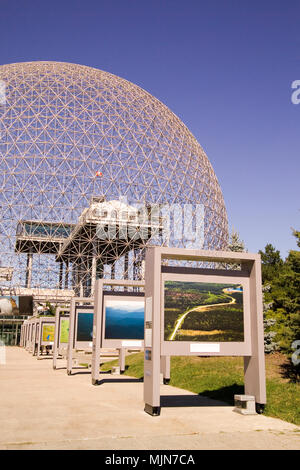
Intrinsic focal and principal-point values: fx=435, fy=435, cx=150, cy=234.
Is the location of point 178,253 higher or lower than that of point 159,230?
lower

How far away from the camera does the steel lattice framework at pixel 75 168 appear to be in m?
38.2

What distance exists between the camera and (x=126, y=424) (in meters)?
8.20

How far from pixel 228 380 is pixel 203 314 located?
4.48m

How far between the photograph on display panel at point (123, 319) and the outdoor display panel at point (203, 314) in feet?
21.0

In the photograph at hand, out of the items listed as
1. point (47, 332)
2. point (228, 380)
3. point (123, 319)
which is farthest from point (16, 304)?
point (228, 380)

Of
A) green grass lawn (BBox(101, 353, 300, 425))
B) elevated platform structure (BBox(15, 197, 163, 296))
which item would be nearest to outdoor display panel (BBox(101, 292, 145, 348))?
green grass lawn (BBox(101, 353, 300, 425))

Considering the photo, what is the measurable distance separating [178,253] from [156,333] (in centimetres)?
185

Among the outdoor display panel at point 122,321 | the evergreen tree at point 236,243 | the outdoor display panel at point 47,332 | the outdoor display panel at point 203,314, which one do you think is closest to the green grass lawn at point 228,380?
the outdoor display panel at point 203,314

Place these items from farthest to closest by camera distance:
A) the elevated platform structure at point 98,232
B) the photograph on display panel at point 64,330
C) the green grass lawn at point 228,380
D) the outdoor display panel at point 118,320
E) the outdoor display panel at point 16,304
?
1. the outdoor display panel at point 16,304
2. the elevated platform structure at point 98,232
3. the photograph on display panel at point 64,330
4. the outdoor display panel at point 118,320
5. the green grass lawn at point 228,380

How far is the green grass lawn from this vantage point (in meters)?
9.93

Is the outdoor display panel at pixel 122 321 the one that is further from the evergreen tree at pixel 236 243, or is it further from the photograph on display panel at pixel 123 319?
the evergreen tree at pixel 236 243

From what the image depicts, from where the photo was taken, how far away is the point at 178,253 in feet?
32.4

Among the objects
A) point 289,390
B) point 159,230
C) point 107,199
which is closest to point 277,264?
point 159,230
